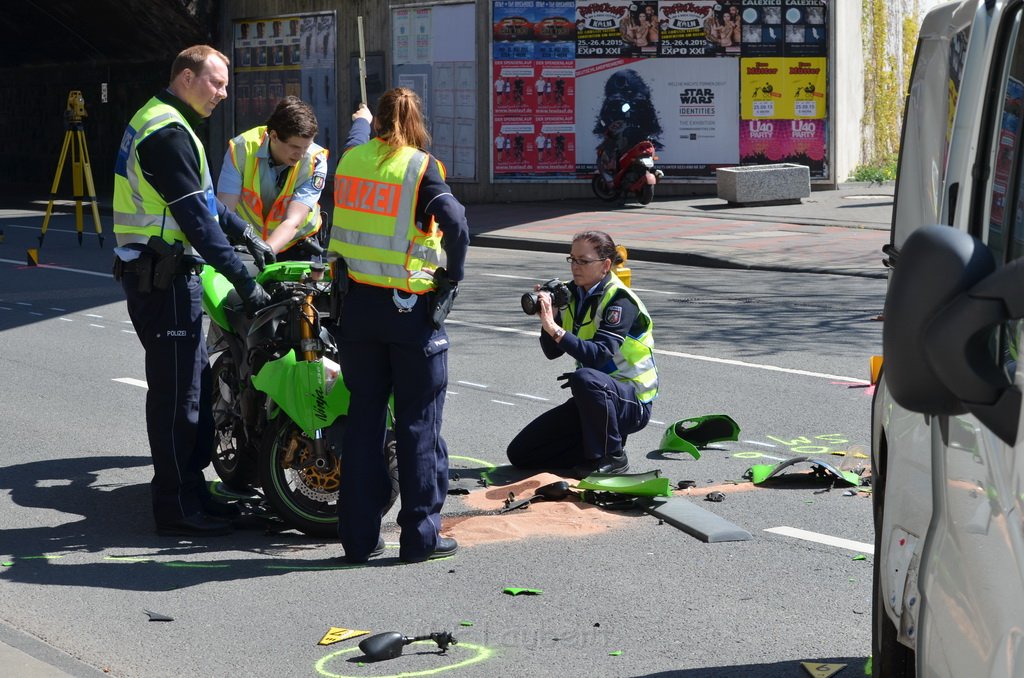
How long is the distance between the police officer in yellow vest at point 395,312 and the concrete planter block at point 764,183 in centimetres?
1736

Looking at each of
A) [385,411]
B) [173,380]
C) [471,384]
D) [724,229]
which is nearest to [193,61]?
[173,380]

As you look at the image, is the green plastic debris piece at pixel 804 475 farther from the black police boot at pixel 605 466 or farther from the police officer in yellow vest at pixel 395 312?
the police officer in yellow vest at pixel 395 312

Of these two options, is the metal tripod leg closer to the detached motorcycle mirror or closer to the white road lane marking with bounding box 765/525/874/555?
the white road lane marking with bounding box 765/525/874/555

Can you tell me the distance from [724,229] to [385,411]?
49.4ft

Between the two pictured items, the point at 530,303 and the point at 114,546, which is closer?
the point at 114,546

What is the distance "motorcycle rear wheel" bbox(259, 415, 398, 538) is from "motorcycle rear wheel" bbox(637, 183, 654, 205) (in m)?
17.4

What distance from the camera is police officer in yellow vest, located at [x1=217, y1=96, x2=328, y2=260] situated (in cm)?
751

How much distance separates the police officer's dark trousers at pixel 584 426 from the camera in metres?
7.30

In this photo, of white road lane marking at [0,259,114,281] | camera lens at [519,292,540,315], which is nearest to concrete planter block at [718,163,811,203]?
white road lane marking at [0,259,114,281]

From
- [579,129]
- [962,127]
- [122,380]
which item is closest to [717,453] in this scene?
[122,380]

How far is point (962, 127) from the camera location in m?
3.14

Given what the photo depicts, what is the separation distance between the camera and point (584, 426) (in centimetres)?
732

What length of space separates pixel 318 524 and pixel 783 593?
1.97m

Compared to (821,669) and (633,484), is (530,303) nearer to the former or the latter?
(633,484)
